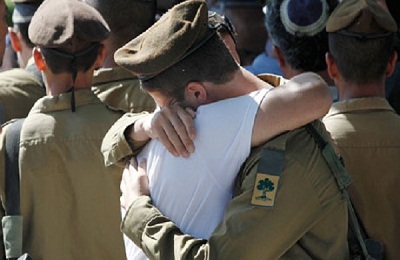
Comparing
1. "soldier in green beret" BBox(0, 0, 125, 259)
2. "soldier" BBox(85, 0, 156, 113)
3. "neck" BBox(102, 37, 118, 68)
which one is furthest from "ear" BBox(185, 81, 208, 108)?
"neck" BBox(102, 37, 118, 68)

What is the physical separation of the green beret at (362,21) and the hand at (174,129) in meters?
1.46

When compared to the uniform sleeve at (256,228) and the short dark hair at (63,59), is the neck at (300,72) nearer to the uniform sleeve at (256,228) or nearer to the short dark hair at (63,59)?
the short dark hair at (63,59)

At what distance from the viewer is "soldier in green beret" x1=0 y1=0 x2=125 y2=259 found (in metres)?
3.80

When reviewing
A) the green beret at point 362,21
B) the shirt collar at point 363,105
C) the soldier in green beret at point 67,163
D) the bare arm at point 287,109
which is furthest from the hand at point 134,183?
the green beret at point 362,21

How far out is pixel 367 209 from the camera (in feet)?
12.0

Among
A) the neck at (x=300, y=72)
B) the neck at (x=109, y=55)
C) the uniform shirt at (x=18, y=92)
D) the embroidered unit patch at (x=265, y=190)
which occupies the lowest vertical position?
the uniform shirt at (x=18, y=92)

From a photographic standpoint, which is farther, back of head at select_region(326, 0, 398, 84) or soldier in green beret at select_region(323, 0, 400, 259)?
back of head at select_region(326, 0, 398, 84)

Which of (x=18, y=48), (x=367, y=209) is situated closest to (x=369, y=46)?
(x=367, y=209)

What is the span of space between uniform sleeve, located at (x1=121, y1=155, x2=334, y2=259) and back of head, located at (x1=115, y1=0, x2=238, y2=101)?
0.32m

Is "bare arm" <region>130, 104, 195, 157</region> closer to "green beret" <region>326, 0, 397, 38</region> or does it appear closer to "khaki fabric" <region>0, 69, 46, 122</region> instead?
"green beret" <region>326, 0, 397, 38</region>

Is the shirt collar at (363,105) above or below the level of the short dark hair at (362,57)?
below

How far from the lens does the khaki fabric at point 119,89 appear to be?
171 inches

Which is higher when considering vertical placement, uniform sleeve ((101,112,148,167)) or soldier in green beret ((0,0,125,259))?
uniform sleeve ((101,112,148,167))

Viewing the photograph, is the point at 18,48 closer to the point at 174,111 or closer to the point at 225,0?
the point at 225,0
